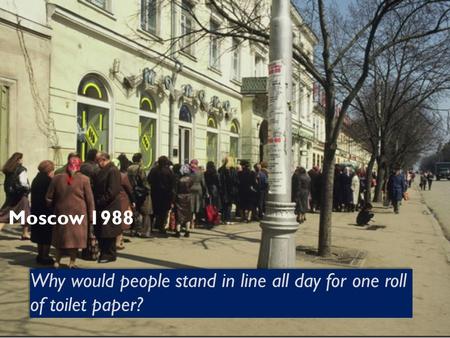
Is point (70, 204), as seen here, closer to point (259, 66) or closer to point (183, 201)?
point (183, 201)

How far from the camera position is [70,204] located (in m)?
6.70

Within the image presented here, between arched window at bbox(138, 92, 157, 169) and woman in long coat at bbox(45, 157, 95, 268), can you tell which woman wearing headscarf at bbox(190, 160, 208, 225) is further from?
arched window at bbox(138, 92, 157, 169)

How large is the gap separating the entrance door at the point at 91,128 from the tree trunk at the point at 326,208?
7289 mm

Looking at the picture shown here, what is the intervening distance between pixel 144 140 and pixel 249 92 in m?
9.79

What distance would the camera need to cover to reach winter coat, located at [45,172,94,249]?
264 inches

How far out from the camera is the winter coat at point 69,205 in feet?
22.0

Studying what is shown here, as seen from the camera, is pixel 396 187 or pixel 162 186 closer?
pixel 162 186

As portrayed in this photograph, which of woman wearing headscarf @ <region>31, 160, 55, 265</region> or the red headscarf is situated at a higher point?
the red headscarf

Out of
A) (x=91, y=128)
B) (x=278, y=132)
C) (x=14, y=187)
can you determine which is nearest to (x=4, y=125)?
(x=14, y=187)

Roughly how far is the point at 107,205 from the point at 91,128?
688cm

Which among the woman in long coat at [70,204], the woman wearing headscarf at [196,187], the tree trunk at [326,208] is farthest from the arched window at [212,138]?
the woman in long coat at [70,204]

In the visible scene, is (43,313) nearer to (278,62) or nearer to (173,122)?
(278,62)

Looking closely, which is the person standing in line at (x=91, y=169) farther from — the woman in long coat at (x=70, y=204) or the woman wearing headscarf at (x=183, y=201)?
the woman wearing headscarf at (x=183, y=201)

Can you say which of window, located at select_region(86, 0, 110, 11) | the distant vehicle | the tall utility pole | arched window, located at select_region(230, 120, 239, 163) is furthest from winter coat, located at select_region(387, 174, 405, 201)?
the distant vehicle
